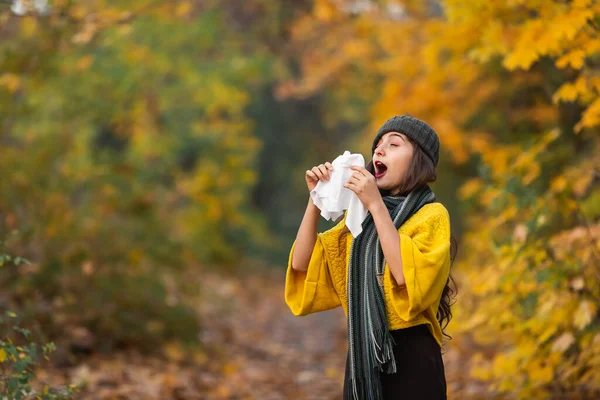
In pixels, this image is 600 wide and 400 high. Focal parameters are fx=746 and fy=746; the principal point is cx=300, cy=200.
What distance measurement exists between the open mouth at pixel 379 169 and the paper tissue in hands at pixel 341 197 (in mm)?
86

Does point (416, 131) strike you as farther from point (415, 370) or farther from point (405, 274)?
point (415, 370)

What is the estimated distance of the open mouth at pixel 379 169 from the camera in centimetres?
276

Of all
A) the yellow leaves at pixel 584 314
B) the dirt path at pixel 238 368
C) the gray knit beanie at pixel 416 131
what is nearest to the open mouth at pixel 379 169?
the gray knit beanie at pixel 416 131

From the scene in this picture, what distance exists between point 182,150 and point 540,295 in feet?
35.7

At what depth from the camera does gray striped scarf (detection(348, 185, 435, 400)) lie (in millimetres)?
2604

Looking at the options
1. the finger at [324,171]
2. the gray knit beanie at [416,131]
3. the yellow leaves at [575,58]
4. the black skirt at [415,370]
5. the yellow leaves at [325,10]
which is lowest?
the black skirt at [415,370]

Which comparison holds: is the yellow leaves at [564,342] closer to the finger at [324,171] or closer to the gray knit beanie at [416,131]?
the gray knit beanie at [416,131]

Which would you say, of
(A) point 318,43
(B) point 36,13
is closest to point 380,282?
(B) point 36,13

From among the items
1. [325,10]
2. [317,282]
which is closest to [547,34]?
[317,282]

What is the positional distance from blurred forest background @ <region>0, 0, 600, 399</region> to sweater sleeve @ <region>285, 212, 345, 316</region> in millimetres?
1120

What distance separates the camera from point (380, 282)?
104 inches

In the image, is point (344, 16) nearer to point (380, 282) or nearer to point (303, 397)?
point (303, 397)

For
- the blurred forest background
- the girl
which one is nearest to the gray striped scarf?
the girl

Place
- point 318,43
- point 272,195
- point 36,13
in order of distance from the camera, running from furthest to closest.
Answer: point 272,195
point 318,43
point 36,13
